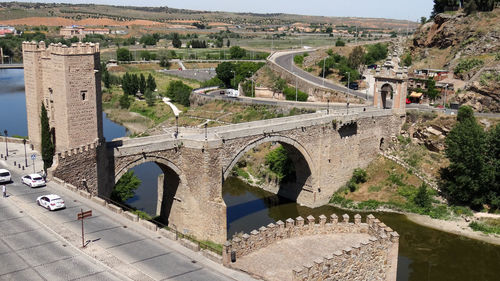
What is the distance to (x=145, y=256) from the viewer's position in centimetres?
1656

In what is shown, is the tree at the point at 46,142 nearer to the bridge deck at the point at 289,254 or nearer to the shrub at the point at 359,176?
the bridge deck at the point at 289,254

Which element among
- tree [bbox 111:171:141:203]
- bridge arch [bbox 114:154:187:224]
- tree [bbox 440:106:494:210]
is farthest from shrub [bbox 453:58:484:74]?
tree [bbox 111:171:141:203]

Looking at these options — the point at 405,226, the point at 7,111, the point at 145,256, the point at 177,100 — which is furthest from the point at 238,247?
the point at 7,111

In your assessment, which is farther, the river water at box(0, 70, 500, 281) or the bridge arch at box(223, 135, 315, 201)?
the bridge arch at box(223, 135, 315, 201)

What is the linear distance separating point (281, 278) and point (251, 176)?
2842 cm

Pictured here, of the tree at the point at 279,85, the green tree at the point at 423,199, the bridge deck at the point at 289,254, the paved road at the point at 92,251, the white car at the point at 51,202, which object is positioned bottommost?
the green tree at the point at 423,199

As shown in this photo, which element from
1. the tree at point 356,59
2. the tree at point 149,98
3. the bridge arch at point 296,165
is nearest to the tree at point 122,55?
the tree at point 149,98

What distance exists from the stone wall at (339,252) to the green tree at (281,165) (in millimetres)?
19940

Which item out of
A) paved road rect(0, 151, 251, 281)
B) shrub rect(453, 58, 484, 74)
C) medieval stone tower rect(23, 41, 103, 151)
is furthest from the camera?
shrub rect(453, 58, 484, 74)

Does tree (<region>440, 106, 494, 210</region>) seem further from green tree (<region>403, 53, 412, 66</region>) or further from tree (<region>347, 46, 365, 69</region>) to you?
tree (<region>347, 46, 365, 69</region>)

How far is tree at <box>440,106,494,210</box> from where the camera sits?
35.3 metres

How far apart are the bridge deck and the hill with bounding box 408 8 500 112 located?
31.5 metres

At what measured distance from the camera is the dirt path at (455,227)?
108 ft

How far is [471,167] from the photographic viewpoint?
3569 cm
